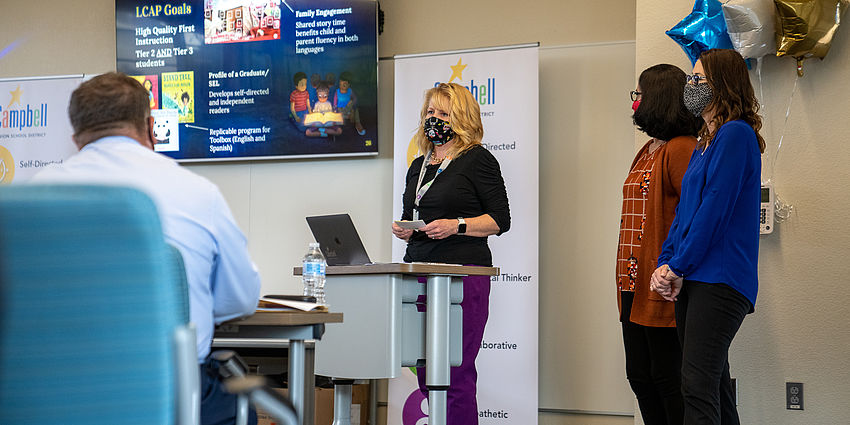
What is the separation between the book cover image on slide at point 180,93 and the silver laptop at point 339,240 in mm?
2609

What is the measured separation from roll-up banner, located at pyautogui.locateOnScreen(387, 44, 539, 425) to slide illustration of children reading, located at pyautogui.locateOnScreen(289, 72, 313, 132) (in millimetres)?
680

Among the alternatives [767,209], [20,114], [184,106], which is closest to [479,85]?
[767,209]

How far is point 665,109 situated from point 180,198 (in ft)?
6.58

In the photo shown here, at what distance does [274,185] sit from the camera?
5328 mm

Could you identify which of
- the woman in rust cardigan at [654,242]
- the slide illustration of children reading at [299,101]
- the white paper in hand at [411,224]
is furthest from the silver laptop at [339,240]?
the slide illustration of children reading at [299,101]

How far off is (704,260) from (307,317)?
47.2 inches

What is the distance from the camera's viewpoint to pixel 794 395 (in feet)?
11.6

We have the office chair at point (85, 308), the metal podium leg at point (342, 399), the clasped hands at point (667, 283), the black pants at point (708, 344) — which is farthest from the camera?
the metal podium leg at point (342, 399)

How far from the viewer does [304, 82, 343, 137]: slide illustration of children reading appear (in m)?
5.10

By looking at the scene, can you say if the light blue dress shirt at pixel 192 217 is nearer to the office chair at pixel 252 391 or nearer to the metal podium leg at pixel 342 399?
the office chair at pixel 252 391

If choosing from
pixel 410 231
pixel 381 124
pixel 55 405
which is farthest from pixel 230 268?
pixel 381 124

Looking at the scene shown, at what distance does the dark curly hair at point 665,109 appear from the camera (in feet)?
10.1

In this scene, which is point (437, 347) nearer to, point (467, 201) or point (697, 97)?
point (467, 201)

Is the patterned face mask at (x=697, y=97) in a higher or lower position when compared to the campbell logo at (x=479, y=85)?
lower
